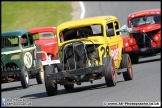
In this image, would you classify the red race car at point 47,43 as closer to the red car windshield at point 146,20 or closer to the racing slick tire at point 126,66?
the red car windshield at point 146,20

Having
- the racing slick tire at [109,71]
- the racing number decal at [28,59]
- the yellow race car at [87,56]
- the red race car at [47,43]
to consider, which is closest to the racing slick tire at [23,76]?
the racing number decal at [28,59]

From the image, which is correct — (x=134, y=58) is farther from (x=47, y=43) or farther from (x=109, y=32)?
(x=109, y=32)

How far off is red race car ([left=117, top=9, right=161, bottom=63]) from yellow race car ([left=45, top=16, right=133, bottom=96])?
6317 millimetres

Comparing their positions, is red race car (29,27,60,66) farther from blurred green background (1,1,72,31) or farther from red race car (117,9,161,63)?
blurred green background (1,1,72,31)

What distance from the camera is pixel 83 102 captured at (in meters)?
12.5

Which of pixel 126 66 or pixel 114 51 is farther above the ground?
pixel 114 51

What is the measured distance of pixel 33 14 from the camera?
142ft

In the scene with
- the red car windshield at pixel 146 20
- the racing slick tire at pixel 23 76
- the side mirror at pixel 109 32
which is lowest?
the racing slick tire at pixel 23 76

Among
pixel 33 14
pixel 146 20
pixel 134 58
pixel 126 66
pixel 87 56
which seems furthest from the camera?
pixel 33 14

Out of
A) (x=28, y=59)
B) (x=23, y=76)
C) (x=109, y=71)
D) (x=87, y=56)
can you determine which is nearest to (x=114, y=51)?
(x=87, y=56)

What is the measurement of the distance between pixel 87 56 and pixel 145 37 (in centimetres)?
852

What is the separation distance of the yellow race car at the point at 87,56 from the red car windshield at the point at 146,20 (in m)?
7.06

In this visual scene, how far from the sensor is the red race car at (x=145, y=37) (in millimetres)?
23531

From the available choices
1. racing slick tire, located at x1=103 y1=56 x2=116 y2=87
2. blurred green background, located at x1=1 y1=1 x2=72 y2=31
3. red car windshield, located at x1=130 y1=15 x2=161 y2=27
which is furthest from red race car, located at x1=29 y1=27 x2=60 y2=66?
blurred green background, located at x1=1 y1=1 x2=72 y2=31
